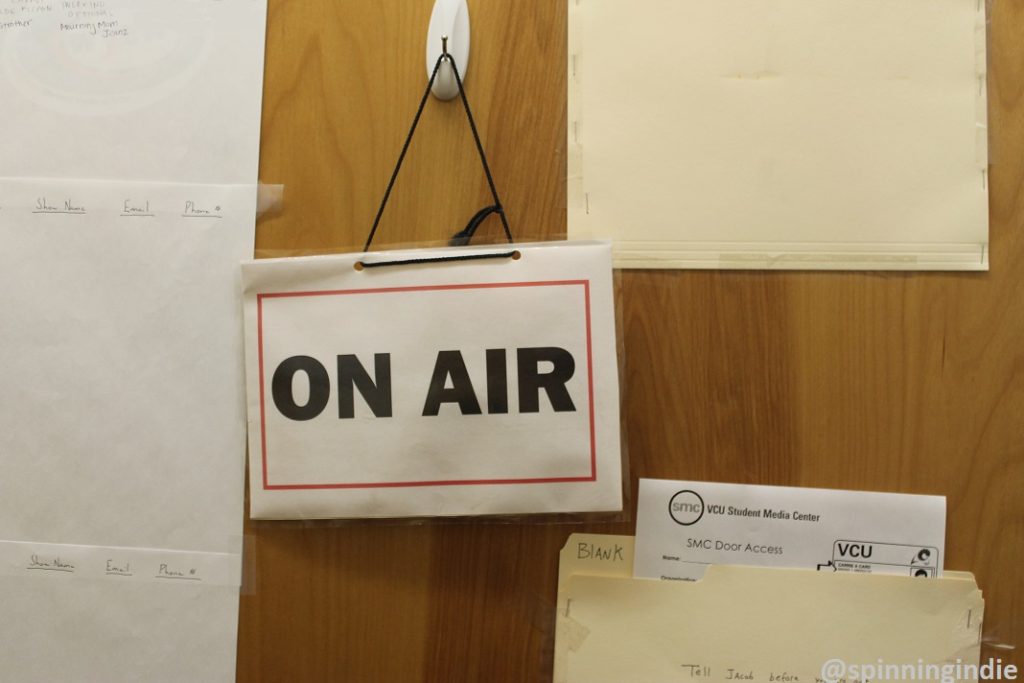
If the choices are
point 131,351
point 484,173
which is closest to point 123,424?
point 131,351

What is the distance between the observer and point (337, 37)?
49 centimetres

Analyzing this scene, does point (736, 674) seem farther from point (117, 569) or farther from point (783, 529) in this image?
point (117, 569)

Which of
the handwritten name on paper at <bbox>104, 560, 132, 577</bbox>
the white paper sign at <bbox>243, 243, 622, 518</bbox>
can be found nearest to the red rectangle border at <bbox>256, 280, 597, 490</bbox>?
the white paper sign at <bbox>243, 243, 622, 518</bbox>

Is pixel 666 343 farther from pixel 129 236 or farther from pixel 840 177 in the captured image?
pixel 129 236

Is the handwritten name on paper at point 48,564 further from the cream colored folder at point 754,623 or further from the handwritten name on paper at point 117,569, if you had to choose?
the cream colored folder at point 754,623

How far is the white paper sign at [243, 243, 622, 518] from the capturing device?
448 mm

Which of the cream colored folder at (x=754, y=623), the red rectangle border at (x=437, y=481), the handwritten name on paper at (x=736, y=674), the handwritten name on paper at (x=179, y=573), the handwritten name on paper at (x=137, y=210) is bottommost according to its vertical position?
the handwritten name on paper at (x=736, y=674)

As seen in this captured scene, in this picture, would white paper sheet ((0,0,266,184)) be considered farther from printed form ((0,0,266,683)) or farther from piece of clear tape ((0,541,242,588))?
piece of clear tape ((0,541,242,588))

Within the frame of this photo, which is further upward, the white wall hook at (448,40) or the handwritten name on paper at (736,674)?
the white wall hook at (448,40)

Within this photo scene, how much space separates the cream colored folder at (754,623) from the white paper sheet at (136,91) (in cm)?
37

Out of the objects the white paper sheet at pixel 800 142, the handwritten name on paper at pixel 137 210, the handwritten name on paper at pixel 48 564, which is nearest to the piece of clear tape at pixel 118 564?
the handwritten name on paper at pixel 48 564

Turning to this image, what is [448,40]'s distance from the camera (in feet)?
1.53

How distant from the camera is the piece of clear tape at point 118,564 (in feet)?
1.58

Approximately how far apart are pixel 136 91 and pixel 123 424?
0.75 feet
